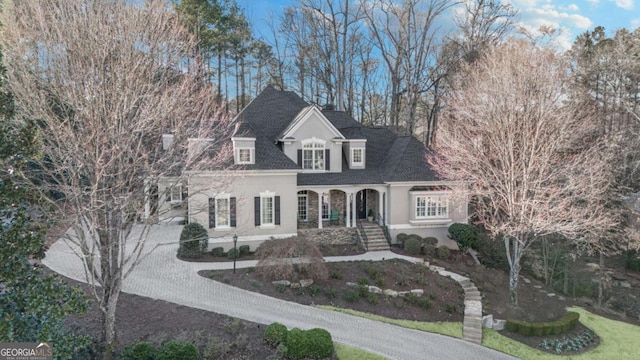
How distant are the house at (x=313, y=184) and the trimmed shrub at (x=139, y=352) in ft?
28.7

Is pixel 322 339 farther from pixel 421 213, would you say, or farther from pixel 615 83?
pixel 615 83

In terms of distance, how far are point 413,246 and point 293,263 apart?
321 inches

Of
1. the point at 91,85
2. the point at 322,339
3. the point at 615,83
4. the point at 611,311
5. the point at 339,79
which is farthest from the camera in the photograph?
the point at 339,79

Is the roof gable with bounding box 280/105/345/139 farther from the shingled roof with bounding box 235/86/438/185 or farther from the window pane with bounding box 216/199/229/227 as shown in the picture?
the window pane with bounding box 216/199/229/227

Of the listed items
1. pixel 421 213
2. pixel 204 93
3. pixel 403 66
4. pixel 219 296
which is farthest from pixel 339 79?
pixel 219 296

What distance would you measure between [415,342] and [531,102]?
1142 centimetres

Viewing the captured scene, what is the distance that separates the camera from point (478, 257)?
2125 centimetres

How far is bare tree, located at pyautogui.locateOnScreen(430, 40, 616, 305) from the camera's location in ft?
47.4

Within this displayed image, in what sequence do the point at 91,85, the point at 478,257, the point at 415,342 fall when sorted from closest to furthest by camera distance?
the point at 91,85, the point at 415,342, the point at 478,257

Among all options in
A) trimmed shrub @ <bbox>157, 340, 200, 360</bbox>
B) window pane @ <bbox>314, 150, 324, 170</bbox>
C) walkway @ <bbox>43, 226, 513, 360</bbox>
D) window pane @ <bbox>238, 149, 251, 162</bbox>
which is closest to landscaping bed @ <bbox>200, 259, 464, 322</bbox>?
walkway @ <bbox>43, 226, 513, 360</bbox>

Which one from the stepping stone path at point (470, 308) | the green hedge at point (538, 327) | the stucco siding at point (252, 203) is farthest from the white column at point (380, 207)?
the green hedge at point (538, 327)

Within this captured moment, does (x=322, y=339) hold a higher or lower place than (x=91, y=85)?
lower

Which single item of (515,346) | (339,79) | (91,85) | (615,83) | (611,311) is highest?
(339,79)

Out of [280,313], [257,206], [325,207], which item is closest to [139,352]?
[280,313]
